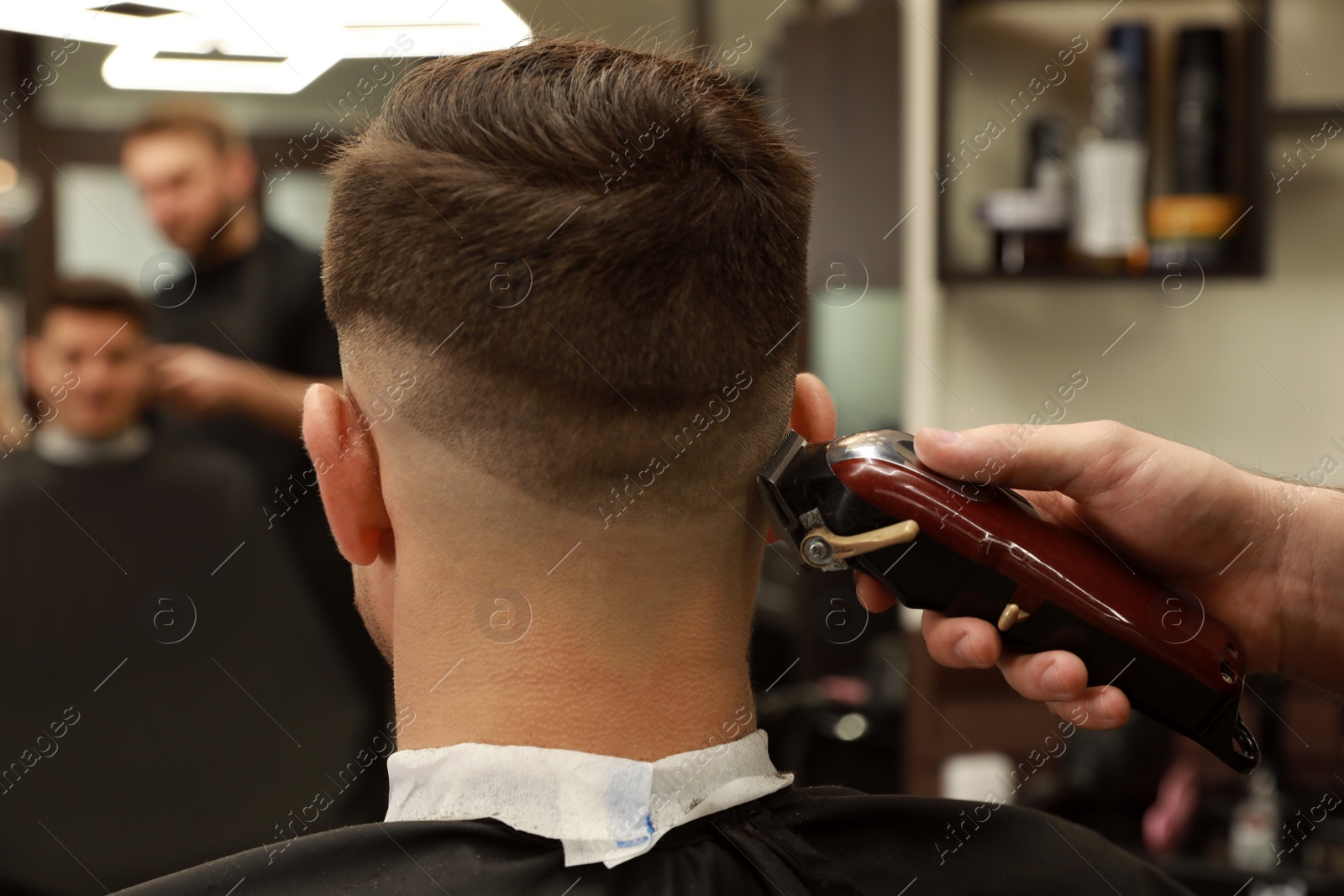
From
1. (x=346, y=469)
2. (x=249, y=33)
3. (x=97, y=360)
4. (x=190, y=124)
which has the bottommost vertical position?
(x=97, y=360)

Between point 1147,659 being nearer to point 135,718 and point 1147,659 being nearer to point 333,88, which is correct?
point 135,718

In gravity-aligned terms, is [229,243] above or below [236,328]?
above

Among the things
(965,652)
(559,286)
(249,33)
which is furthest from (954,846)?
(249,33)

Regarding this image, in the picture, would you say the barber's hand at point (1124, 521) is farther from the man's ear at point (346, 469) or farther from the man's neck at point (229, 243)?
the man's neck at point (229, 243)

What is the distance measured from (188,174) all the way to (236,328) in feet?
1.24

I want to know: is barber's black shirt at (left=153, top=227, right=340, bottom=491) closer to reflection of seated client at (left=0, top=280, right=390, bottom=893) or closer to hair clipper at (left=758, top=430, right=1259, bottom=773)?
reflection of seated client at (left=0, top=280, right=390, bottom=893)

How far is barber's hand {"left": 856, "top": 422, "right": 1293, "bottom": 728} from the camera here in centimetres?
104

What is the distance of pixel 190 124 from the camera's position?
2.48m

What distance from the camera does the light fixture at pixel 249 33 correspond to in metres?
2.33

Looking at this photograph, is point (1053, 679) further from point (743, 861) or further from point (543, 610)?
point (543, 610)

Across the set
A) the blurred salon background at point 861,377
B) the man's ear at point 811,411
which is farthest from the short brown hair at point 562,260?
the blurred salon background at point 861,377

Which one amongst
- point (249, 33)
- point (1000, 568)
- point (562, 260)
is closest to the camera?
point (562, 260)

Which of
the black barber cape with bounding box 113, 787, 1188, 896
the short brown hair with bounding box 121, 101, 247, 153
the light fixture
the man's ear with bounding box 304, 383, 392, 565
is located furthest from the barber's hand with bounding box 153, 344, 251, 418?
the black barber cape with bounding box 113, 787, 1188, 896

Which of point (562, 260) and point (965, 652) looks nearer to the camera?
point (562, 260)
